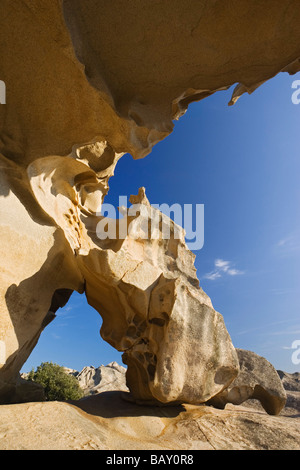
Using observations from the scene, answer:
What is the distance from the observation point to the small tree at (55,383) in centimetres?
1398

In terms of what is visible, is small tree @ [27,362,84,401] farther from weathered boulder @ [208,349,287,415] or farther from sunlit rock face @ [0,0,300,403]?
weathered boulder @ [208,349,287,415]

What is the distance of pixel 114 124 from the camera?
507 cm

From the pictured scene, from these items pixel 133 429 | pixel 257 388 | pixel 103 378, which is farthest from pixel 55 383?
pixel 133 429

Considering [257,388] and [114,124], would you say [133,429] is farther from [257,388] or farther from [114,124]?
[114,124]

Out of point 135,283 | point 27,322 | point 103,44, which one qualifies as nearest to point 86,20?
point 103,44

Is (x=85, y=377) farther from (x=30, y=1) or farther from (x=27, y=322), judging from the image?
(x=30, y=1)

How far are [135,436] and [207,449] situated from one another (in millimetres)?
1093

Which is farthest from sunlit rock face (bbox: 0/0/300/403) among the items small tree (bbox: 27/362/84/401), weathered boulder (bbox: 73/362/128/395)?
weathered boulder (bbox: 73/362/128/395)

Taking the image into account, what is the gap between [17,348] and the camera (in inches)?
190

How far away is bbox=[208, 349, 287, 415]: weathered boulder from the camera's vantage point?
684 centimetres

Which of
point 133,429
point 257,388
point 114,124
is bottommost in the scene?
point 133,429

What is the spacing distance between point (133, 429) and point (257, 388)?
4.13 m

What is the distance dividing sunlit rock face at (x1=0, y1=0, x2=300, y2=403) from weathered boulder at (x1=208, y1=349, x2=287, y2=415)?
4.18 feet

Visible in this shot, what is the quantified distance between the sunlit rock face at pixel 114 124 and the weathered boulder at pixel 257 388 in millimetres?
1273
